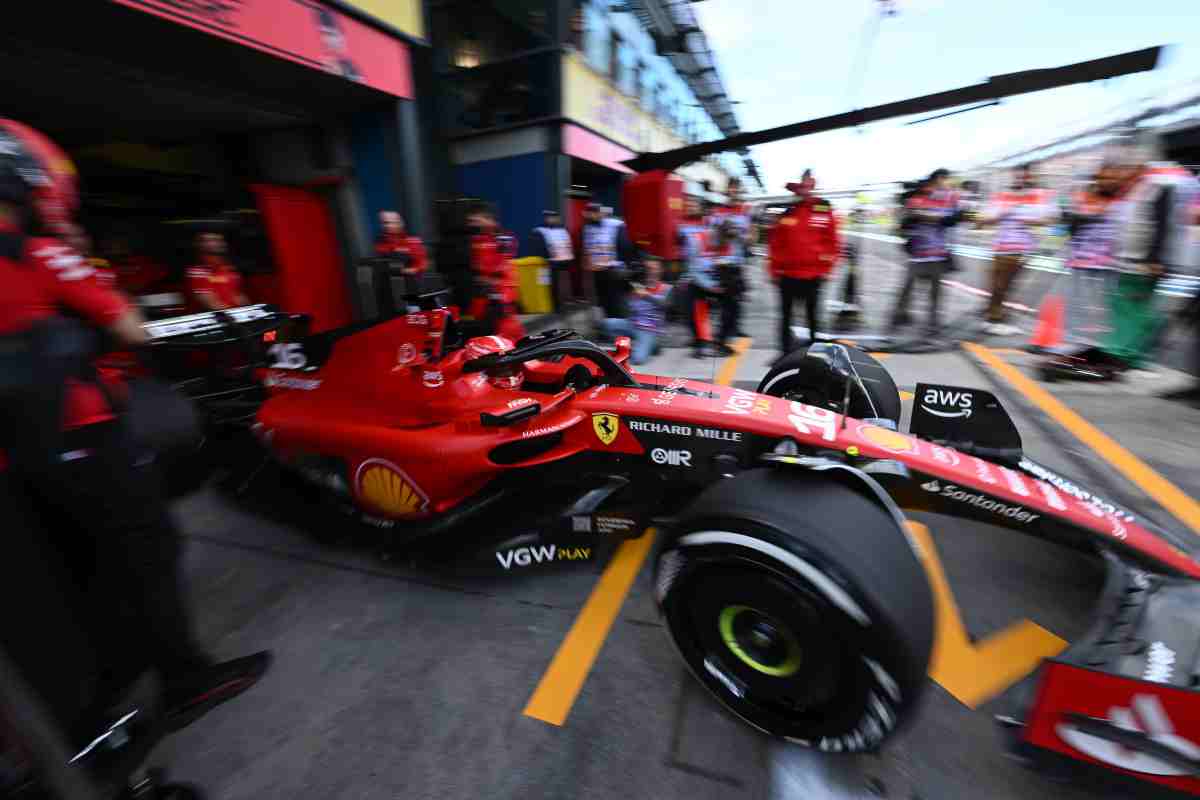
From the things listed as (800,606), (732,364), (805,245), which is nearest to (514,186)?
(732,364)

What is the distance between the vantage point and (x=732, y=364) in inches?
221

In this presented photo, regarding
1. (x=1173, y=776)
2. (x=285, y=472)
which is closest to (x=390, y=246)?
(x=285, y=472)

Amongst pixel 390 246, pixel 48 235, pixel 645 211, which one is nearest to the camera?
pixel 48 235

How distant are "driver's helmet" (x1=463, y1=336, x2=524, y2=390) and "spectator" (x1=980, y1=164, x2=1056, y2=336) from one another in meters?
6.17

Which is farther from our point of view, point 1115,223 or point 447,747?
point 1115,223

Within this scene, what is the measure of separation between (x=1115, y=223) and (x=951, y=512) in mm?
4751

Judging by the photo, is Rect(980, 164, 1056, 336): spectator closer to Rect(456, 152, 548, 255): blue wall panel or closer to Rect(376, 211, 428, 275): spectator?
Rect(456, 152, 548, 255): blue wall panel

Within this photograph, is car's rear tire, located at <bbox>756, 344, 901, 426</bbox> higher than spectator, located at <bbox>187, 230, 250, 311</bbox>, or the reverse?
spectator, located at <bbox>187, 230, 250, 311</bbox>

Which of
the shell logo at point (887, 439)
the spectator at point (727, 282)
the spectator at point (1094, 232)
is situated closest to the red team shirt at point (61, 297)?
the shell logo at point (887, 439)

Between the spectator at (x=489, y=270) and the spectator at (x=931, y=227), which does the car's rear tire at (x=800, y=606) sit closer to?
the spectator at (x=489, y=270)

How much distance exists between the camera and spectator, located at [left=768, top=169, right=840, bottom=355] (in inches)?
199

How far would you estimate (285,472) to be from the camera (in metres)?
3.10

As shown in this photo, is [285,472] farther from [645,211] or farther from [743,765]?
[645,211]

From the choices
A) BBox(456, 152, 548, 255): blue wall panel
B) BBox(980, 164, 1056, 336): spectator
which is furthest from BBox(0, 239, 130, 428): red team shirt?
BBox(456, 152, 548, 255): blue wall panel
